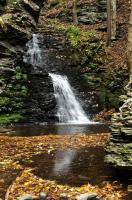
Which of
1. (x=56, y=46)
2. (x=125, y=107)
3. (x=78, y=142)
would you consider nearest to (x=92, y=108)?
(x=56, y=46)

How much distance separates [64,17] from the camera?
35094 millimetres

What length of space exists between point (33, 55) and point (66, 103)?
4496 millimetres

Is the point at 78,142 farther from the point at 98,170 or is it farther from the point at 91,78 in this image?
the point at 91,78

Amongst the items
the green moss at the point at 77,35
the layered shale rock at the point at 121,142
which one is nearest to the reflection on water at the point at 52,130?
the layered shale rock at the point at 121,142

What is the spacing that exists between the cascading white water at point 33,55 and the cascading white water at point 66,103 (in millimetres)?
1482

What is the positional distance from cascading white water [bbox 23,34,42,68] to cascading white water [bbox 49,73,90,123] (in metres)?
1.48

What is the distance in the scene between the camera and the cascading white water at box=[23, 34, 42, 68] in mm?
24203

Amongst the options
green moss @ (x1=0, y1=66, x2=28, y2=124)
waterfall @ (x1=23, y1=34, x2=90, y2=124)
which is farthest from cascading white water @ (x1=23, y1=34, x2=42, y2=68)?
green moss @ (x1=0, y1=66, x2=28, y2=124)

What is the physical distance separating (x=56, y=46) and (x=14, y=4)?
16.4 feet

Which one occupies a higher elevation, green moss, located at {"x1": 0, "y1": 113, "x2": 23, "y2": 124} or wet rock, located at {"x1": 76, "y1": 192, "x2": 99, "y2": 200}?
green moss, located at {"x1": 0, "y1": 113, "x2": 23, "y2": 124}

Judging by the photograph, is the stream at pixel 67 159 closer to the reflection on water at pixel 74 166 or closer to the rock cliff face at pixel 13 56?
the reflection on water at pixel 74 166

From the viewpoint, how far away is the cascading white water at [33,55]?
2420 centimetres

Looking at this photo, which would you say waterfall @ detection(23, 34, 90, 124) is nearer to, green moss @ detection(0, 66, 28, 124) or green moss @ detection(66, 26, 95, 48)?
green moss @ detection(0, 66, 28, 124)

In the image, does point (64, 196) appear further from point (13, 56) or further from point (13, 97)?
point (13, 56)
